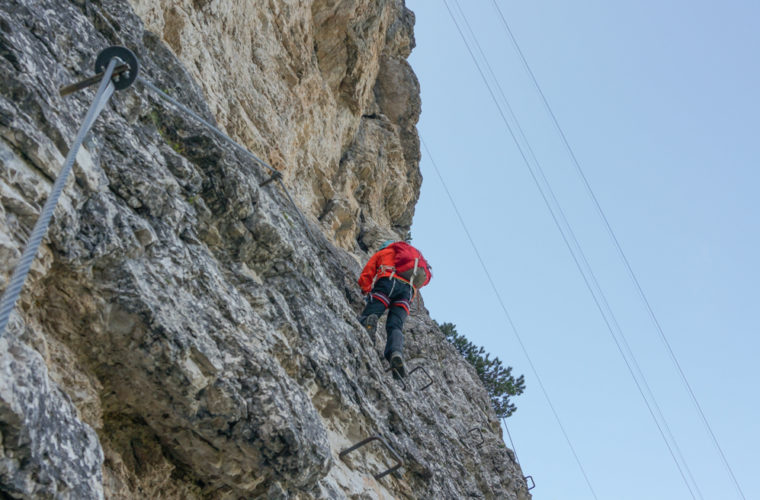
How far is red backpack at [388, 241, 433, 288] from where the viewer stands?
9.36 metres

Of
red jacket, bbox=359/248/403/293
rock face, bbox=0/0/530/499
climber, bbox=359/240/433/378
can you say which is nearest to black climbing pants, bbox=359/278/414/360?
climber, bbox=359/240/433/378

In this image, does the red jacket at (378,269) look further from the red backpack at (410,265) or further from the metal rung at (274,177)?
the metal rung at (274,177)

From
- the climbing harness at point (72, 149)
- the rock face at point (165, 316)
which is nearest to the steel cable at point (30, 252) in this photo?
the climbing harness at point (72, 149)

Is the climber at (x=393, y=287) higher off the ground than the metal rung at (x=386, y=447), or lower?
higher

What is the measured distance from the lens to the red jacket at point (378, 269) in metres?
9.34

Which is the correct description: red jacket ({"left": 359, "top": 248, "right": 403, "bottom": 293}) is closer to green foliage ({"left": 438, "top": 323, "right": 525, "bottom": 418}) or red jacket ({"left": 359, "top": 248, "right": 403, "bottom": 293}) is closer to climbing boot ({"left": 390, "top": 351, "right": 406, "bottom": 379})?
climbing boot ({"left": 390, "top": 351, "right": 406, "bottom": 379})

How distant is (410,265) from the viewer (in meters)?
9.35

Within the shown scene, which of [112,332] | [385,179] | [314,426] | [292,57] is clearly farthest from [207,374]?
[385,179]

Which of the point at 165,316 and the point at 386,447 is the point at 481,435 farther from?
the point at 165,316

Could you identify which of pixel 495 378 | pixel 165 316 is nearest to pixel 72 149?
pixel 165 316

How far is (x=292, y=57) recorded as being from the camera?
11.7 metres

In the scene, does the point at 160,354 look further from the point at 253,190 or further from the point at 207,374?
the point at 253,190

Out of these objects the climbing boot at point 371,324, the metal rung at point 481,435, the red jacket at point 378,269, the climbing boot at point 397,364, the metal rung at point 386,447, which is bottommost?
the metal rung at point 386,447

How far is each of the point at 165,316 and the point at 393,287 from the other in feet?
18.4
